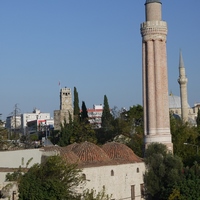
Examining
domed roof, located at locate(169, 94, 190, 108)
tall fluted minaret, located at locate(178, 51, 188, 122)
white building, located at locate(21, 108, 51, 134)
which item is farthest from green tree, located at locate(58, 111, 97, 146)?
white building, located at locate(21, 108, 51, 134)

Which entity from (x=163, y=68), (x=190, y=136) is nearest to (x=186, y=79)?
(x=190, y=136)

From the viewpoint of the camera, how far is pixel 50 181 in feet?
58.2

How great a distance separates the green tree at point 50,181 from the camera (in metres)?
17.7

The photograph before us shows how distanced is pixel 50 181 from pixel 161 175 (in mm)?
9419

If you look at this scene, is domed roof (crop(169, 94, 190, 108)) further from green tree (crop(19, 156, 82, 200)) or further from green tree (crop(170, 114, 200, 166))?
green tree (crop(19, 156, 82, 200))

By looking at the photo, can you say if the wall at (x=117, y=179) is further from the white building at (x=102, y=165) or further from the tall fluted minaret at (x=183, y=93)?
the tall fluted minaret at (x=183, y=93)

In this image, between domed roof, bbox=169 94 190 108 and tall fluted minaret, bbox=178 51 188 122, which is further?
domed roof, bbox=169 94 190 108

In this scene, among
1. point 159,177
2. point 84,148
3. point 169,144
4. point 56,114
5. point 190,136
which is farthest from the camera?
point 56,114

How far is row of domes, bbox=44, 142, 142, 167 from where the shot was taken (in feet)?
72.0

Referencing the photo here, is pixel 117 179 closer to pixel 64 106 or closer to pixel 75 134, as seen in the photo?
pixel 75 134

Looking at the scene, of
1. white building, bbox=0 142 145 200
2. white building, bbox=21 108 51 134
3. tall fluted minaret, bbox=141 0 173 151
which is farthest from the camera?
white building, bbox=21 108 51 134

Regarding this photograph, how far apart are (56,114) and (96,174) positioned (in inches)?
1846

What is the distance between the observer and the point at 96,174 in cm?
2178

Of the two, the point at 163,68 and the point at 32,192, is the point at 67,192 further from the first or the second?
the point at 163,68
